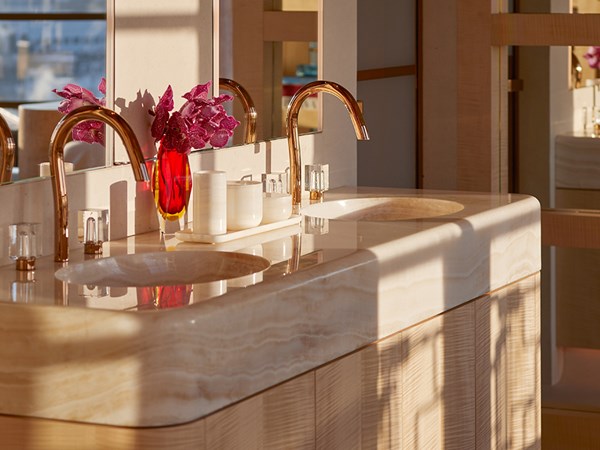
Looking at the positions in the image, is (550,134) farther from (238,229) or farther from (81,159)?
(81,159)

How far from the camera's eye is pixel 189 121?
75.9 inches

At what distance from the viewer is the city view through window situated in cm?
167

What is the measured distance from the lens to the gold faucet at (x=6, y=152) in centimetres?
164

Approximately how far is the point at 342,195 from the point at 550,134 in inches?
37.0

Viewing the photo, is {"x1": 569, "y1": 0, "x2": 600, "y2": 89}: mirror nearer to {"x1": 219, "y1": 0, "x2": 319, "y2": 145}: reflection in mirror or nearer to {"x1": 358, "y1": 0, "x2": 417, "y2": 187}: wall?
{"x1": 358, "y1": 0, "x2": 417, "y2": 187}: wall

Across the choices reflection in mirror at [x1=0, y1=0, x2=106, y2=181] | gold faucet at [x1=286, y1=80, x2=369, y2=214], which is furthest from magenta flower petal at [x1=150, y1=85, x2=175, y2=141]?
gold faucet at [x1=286, y1=80, x2=369, y2=214]

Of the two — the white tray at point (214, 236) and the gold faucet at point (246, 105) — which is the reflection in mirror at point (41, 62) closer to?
the white tray at point (214, 236)

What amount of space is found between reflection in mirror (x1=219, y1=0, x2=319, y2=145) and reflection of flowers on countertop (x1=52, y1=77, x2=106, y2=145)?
1.23 feet

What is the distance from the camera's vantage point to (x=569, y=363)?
10.5 ft

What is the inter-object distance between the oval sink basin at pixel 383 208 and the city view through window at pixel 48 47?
0.66 metres

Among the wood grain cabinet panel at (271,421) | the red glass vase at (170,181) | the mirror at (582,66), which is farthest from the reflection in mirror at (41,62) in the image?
the mirror at (582,66)

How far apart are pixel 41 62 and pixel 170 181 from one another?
0.99 ft

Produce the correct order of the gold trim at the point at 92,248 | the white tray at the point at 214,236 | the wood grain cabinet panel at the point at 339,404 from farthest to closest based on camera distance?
1. the white tray at the point at 214,236
2. the gold trim at the point at 92,248
3. the wood grain cabinet panel at the point at 339,404

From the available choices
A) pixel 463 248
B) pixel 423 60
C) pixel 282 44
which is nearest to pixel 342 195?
pixel 282 44
